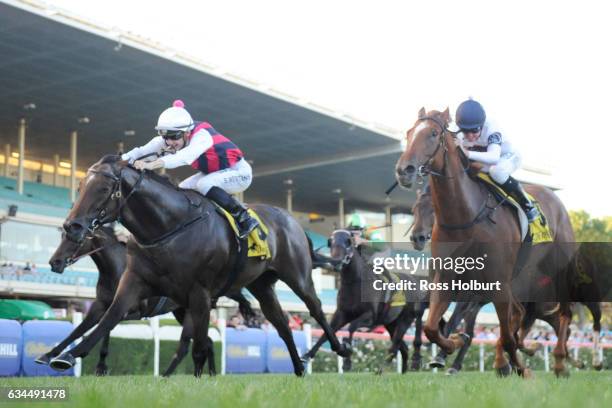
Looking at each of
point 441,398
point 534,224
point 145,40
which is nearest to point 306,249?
point 534,224

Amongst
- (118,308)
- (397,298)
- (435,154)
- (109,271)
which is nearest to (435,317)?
(435,154)

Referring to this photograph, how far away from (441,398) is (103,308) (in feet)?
20.0

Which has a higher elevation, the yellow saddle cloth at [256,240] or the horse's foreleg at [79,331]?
the yellow saddle cloth at [256,240]

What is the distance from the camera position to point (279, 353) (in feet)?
51.9

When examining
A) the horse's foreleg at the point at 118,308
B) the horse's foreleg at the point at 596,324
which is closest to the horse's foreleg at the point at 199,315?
the horse's foreleg at the point at 118,308

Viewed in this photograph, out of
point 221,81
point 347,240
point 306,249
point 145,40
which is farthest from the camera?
point 221,81

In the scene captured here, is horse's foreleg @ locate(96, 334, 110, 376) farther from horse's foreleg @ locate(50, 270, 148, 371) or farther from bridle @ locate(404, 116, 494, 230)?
bridle @ locate(404, 116, 494, 230)

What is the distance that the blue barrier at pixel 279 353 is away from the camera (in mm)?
15523

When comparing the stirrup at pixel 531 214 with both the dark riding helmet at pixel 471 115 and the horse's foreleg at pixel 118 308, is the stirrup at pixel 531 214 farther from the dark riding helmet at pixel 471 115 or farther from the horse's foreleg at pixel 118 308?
the horse's foreleg at pixel 118 308

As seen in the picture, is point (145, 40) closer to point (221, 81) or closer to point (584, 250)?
point (221, 81)

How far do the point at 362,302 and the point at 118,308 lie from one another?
622cm

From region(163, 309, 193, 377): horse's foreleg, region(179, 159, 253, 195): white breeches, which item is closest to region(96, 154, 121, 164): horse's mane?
region(179, 159, 253, 195): white breeches

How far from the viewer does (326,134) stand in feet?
111

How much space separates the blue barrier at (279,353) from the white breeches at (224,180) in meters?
8.43
